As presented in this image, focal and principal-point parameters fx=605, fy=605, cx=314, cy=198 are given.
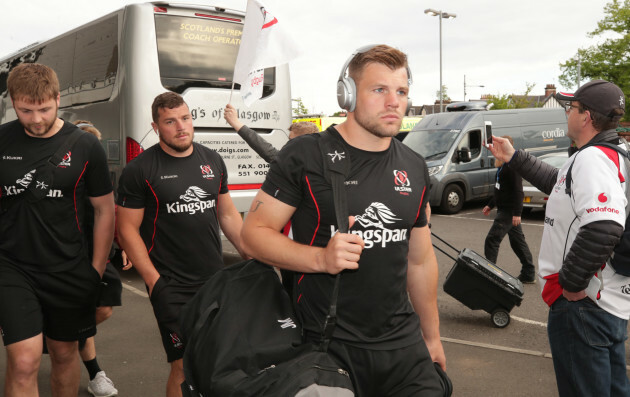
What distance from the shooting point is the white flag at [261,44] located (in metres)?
4.39

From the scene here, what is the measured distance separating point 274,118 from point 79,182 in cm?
561

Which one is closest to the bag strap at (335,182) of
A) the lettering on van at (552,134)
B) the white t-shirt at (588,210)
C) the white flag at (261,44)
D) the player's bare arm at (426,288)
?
the player's bare arm at (426,288)

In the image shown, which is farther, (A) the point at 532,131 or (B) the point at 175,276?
(A) the point at 532,131

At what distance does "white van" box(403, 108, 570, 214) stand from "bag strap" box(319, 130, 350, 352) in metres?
12.5

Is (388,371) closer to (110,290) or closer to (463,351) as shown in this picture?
(110,290)

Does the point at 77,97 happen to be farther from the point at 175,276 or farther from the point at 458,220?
the point at 458,220

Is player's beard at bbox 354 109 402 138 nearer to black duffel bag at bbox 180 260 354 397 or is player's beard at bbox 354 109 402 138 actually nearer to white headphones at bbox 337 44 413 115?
white headphones at bbox 337 44 413 115

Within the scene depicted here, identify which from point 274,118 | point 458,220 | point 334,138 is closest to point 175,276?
point 334,138

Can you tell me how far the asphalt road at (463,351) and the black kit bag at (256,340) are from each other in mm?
2562

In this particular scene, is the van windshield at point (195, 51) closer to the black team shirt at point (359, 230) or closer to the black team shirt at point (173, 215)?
the black team shirt at point (173, 215)

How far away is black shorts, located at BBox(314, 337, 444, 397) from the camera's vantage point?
2195mm

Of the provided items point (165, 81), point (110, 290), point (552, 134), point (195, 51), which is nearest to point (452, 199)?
point (552, 134)

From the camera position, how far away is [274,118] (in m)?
8.85

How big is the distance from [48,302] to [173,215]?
2.73 feet
